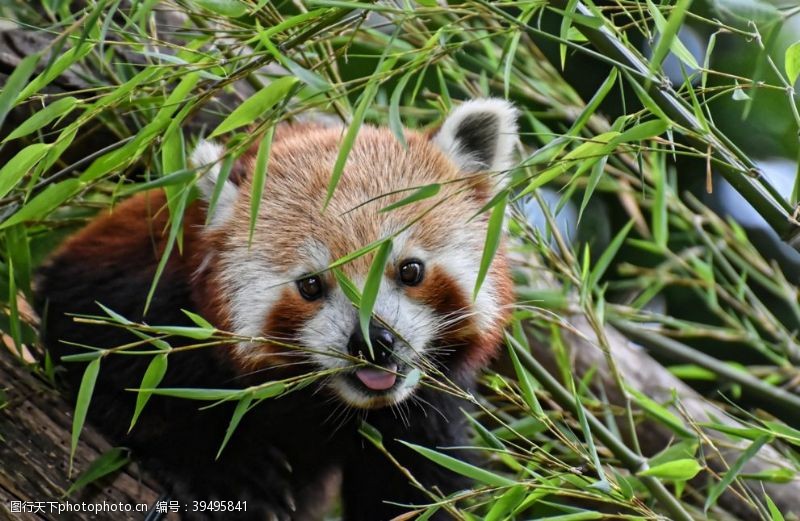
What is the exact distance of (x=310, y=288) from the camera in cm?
229

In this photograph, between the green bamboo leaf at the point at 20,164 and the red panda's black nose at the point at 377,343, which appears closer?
the green bamboo leaf at the point at 20,164

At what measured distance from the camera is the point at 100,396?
2.55 meters

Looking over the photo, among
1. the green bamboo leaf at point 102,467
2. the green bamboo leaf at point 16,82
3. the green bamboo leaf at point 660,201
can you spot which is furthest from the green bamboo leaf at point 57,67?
the green bamboo leaf at point 660,201

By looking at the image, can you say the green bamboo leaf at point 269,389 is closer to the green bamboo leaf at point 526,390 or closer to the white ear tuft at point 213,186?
the green bamboo leaf at point 526,390

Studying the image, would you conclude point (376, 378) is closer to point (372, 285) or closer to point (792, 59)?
point (372, 285)

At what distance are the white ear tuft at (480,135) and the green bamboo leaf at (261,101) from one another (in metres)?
0.90

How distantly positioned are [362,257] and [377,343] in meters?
0.28

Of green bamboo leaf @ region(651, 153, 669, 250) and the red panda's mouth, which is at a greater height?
green bamboo leaf @ region(651, 153, 669, 250)

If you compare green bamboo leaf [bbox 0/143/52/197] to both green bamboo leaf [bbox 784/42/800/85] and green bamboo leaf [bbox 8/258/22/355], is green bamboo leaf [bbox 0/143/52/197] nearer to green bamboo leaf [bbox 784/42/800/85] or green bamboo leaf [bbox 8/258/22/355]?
green bamboo leaf [bbox 8/258/22/355]

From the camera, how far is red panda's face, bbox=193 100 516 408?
2.24 metres

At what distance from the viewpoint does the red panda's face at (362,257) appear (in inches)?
88.0

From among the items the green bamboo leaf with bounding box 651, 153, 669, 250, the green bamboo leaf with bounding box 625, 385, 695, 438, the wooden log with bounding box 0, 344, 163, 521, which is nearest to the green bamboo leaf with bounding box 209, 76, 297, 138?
the wooden log with bounding box 0, 344, 163, 521

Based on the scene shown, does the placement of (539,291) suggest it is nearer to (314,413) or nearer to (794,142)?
(314,413)

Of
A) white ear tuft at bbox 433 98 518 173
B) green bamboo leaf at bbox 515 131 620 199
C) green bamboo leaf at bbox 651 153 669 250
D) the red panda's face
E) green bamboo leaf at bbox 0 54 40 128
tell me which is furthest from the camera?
green bamboo leaf at bbox 651 153 669 250
